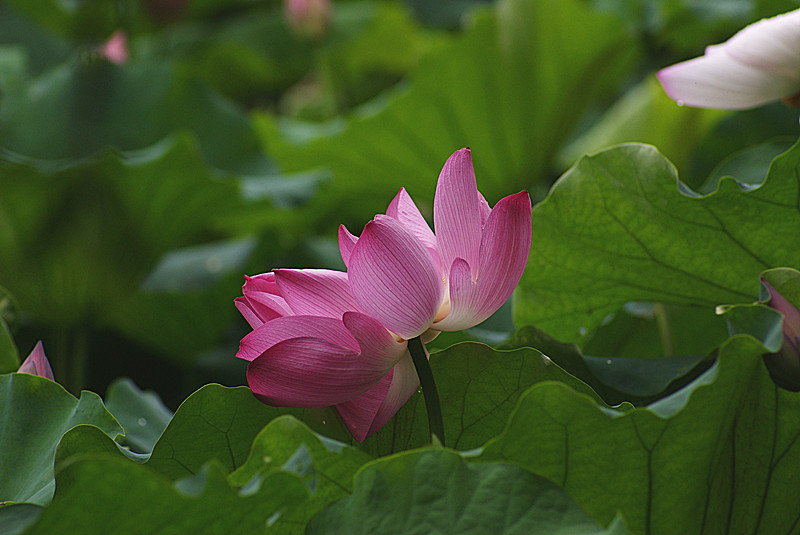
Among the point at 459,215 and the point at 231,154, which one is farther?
the point at 231,154

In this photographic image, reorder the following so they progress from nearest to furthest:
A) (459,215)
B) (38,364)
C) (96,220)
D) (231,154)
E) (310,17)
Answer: (459,215) < (38,364) < (96,220) < (231,154) < (310,17)

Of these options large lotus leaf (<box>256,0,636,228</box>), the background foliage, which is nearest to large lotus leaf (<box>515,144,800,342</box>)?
the background foliage

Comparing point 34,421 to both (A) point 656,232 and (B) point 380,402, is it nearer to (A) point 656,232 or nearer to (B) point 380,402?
(B) point 380,402

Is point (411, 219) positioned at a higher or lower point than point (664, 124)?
higher

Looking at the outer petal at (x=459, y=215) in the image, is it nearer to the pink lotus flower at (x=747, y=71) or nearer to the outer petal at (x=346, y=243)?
the outer petal at (x=346, y=243)

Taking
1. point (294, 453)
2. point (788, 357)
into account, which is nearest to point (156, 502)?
point (294, 453)

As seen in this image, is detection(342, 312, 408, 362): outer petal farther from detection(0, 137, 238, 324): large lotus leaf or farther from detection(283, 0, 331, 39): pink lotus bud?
detection(283, 0, 331, 39): pink lotus bud

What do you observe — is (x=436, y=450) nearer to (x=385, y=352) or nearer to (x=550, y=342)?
(x=385, y=352)
